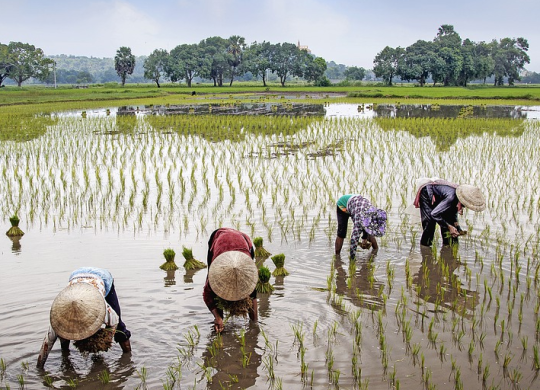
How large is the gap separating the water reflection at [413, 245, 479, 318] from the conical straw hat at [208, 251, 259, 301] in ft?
5.76

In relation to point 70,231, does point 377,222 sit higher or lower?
higher

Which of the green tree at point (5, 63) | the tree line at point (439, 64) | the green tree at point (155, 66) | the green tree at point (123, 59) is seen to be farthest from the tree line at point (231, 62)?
the green tree at point (5, 63)

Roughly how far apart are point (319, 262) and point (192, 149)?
7.34m

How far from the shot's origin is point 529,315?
4188 mm

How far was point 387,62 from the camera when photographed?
53250mm

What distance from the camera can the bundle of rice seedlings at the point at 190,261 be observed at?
5277 mm

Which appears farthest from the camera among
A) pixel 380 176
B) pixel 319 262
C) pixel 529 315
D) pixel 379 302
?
pixel 380 176

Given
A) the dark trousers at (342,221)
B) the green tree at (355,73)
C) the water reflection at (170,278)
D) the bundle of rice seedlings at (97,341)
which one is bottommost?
the water reflection at (170,278)

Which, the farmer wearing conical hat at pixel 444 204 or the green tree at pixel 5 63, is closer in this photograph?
the farmer wearing conical hat at pixel 444 204

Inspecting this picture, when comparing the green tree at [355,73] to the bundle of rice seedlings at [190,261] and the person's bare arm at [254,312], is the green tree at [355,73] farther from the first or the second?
the person's bare arm at [254,312]

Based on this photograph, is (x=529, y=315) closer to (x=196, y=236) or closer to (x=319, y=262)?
(x=319, y=262)

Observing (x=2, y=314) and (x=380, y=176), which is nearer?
(x=2, y=314)

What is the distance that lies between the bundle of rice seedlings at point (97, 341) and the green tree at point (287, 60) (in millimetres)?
55423

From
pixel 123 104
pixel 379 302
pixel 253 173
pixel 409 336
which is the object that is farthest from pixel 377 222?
pixel 123 104
